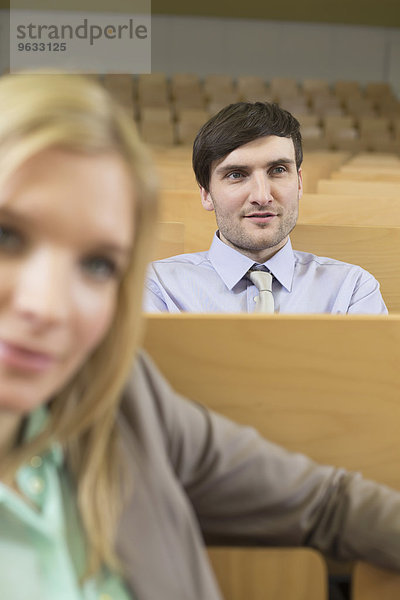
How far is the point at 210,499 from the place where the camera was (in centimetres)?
37

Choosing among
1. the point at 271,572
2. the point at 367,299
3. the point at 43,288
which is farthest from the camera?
the point at 367,299

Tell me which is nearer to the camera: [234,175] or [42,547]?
[42,547]

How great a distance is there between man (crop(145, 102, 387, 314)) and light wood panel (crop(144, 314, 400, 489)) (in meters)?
0.35

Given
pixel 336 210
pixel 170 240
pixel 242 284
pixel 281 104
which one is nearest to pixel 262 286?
pixel 242 284

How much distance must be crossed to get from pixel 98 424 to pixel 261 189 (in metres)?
0.53

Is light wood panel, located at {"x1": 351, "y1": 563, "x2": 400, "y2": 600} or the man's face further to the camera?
the man's face

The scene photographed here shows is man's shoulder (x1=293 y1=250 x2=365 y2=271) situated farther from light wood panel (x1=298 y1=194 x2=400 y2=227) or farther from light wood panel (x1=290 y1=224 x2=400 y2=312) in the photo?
light wood panel (x1=298 y1=194 x2=400 y2=227)

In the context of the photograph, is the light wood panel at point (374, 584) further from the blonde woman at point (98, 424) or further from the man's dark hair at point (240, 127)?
the man's dark hair at point (240, 127)

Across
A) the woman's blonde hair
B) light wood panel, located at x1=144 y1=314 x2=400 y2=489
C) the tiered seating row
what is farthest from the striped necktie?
the tiered seating row

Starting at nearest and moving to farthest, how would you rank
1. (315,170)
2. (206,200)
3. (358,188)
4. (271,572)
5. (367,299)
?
(271,572) → (367,299) → (206,200) → (358,188) → (315,170)

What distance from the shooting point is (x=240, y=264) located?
2.65 feet

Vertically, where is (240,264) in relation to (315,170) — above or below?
below

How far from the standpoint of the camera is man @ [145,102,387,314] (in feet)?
2.60

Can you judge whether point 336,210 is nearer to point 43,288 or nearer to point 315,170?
point 315,170
